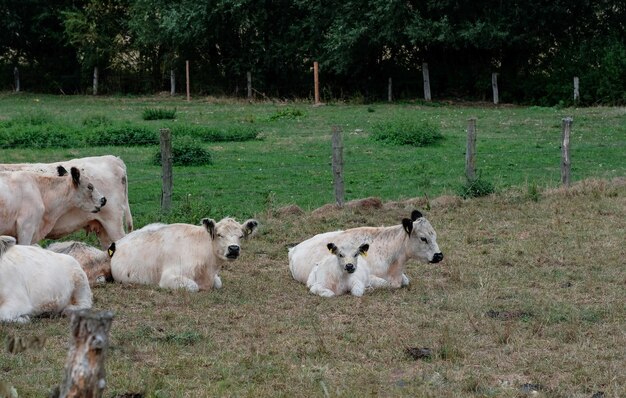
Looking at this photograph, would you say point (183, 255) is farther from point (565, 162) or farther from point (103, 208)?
point (565, 162)

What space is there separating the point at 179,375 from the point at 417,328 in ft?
8.78

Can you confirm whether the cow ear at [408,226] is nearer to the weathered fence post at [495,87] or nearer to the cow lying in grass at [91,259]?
the cow lying in grass at [91,259]

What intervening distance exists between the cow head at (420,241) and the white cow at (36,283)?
153 inches

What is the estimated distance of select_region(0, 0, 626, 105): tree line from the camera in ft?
129

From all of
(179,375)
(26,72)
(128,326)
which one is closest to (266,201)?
(128,326)

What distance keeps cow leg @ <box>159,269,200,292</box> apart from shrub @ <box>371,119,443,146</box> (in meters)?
13.8

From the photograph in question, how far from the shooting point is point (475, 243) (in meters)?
15.0

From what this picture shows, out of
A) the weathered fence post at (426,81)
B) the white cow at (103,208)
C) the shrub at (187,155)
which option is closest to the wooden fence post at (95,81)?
the weathered fence post at (426,81)

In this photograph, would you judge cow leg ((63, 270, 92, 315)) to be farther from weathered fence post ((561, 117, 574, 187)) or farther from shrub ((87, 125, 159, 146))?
shrub ((87, 125, 159, 146))

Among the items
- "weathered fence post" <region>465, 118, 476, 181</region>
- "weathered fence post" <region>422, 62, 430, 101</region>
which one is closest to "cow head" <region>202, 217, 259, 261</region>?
"weathered fence post" <region>465, 118, 476, 181</region>

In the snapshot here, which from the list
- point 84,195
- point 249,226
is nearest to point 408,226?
point 249,226

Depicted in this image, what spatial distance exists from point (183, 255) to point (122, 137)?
543 inches

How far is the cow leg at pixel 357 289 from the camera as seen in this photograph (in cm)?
1183

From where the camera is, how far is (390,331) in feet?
32.8
